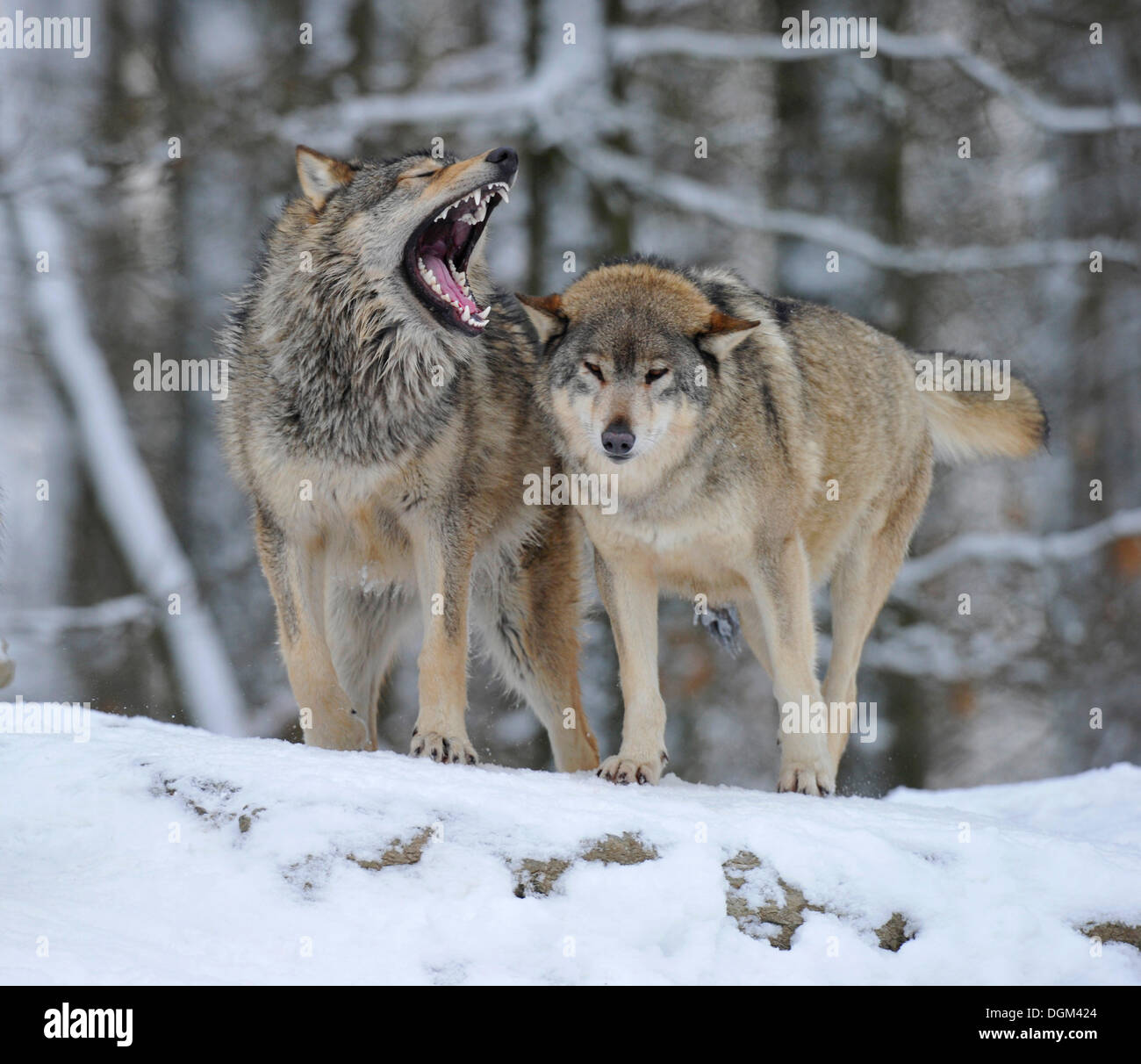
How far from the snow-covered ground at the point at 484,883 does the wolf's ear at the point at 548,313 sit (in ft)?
6.34

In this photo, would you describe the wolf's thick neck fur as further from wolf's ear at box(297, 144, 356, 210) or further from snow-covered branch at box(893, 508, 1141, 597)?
snow-covered branch at box(893, 508, 1141, 597)

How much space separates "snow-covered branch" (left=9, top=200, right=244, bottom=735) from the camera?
1144 centimetres

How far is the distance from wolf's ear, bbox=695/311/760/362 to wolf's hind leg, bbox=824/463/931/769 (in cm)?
151

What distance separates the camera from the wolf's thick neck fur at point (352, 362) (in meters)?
5.55

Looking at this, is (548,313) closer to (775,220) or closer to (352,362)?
(352,362)

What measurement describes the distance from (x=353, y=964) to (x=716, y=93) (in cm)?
1082

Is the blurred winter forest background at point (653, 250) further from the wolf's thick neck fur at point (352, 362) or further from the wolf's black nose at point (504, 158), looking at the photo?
the wolf's black nose at point (504, 158)

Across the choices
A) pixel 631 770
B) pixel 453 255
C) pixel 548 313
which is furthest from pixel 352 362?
pixel 631 770

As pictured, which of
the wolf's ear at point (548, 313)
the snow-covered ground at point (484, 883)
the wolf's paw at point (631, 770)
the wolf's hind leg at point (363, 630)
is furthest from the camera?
the wolf's hind leg at point (363, 630)

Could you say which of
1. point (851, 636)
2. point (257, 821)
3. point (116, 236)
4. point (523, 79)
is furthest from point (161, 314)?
point (257, 821)

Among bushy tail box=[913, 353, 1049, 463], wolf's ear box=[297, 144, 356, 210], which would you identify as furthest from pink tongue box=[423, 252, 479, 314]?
bushy tail box=[913, 353, 1049, 463]

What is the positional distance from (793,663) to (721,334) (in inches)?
54.0

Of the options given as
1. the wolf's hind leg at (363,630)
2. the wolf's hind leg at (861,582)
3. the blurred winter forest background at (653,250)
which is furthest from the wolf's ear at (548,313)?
the blurred winter forest background at (653,250)

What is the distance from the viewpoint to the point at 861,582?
21.2 feet
